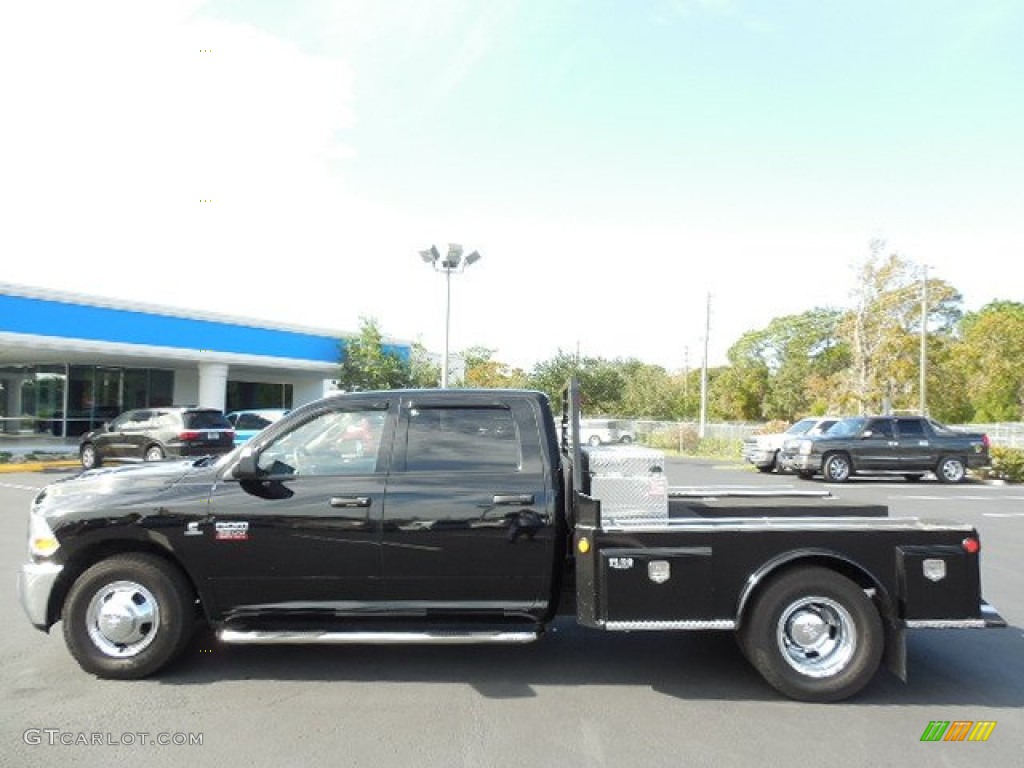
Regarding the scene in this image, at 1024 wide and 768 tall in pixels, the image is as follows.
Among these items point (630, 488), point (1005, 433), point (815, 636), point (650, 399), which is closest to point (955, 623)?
point (815, 636)

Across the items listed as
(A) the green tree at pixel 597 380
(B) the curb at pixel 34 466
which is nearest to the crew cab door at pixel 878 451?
(B) the curb at pixel 34 466

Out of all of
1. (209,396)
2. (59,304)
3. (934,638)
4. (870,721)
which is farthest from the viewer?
(209,396)

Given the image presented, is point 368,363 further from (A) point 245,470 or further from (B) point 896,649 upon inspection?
(B) point 896,649

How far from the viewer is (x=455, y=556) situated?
493cm

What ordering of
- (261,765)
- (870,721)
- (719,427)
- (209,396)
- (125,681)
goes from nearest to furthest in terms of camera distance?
(261,765) < (870,721) < (125,681) < (209,396) < (719,427)

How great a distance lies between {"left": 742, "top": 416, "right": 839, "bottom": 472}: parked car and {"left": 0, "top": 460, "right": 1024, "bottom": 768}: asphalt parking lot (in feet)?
55.7

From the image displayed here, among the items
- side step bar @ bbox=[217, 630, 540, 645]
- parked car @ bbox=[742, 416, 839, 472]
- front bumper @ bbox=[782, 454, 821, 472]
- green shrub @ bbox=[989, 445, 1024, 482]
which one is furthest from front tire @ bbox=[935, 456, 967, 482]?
side step bar @ bbox=[217, 630, 540, 645]

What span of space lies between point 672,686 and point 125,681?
3.39 m

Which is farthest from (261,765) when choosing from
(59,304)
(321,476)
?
(59,304)

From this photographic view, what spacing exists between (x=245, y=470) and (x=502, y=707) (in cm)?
212

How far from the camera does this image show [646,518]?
16.4ft

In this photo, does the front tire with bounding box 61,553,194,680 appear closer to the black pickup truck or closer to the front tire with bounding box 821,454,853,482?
the black pickup truck

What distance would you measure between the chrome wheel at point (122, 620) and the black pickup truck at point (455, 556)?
1 cm

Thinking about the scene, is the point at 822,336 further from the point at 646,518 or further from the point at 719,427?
the point at 646,518
